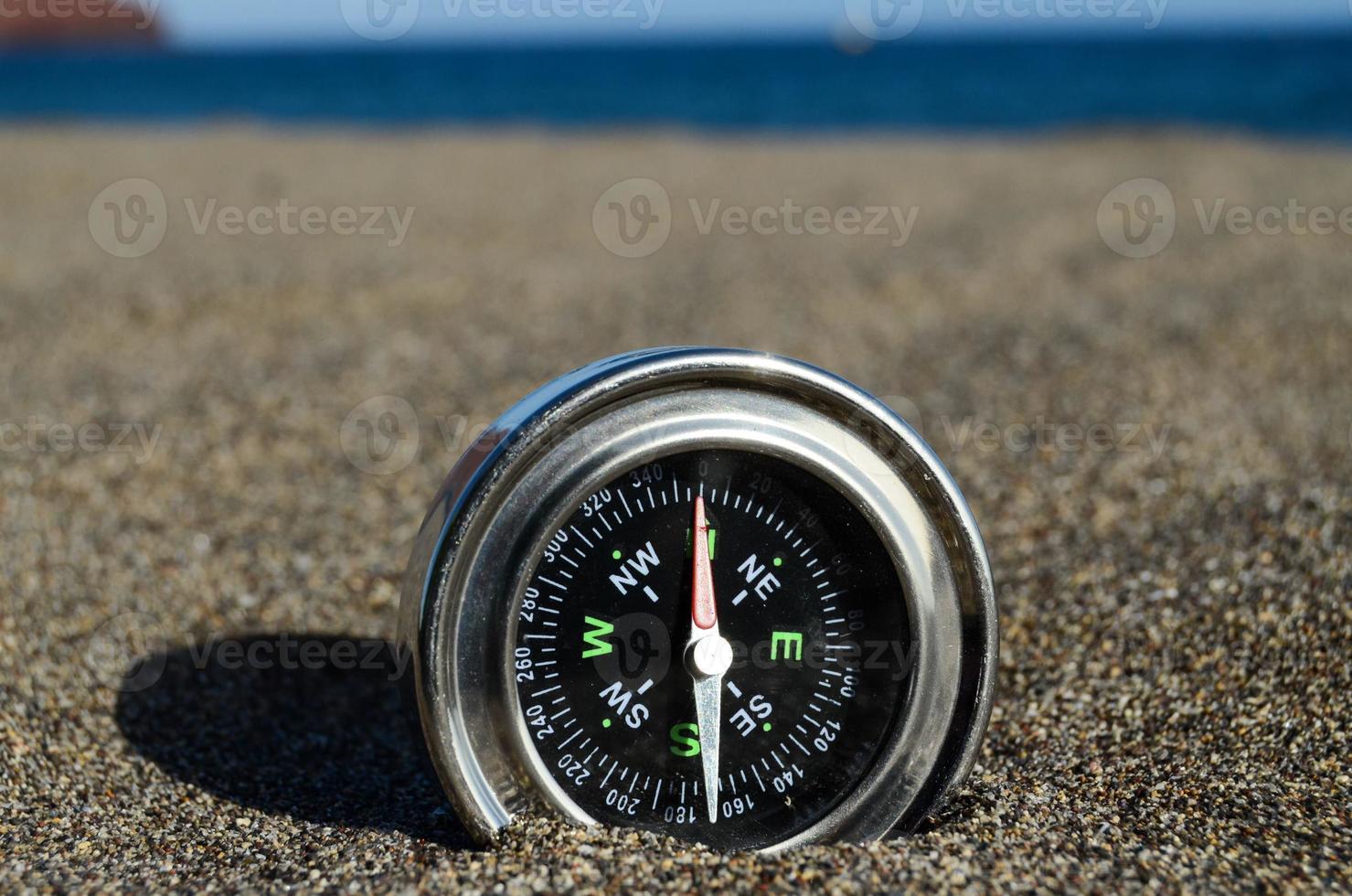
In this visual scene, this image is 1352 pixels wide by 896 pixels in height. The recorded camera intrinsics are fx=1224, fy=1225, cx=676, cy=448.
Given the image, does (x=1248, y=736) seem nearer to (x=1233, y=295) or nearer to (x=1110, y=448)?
(x=1110, y=448)

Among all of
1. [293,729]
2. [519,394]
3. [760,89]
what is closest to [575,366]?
[519,394]

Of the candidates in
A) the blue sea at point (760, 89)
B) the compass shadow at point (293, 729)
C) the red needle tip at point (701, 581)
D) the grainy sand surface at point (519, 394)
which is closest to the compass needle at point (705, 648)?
the red needle tip at point (701, 581)

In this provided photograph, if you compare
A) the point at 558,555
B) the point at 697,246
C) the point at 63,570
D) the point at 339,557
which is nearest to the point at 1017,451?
the point at 339,557

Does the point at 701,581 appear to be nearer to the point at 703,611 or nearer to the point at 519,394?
the point at 703,611

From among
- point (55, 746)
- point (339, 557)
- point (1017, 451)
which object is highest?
point (1017, 451)

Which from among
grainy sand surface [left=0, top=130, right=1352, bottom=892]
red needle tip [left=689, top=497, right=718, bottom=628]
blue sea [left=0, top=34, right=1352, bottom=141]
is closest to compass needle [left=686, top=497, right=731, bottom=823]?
red needle tip [left=689, top=497, right=718, bottom=628]

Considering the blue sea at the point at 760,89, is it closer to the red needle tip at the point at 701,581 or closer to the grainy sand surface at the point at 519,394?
the grainy sand surface at the point at 519,394
